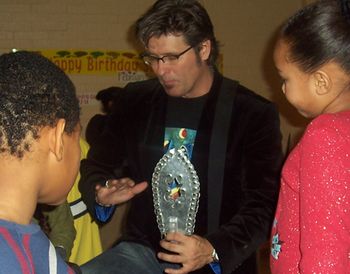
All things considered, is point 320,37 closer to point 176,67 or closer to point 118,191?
point 176,67

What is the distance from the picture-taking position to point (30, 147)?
0.96m

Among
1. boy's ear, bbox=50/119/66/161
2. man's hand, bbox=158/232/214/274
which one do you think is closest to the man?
man's hand, bbox=158/232/214/274

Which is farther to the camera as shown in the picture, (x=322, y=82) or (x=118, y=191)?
(x=118, y=191)

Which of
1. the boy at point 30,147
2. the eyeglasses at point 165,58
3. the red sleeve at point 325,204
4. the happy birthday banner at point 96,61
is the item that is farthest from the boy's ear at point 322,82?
the happy birthday banner at point 96,61

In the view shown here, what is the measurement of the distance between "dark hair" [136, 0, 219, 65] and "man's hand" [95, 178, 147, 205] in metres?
0.54

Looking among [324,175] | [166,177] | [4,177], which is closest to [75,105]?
[4,177]

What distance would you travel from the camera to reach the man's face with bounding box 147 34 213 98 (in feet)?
6.16

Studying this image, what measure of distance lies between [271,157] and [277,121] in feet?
0.47

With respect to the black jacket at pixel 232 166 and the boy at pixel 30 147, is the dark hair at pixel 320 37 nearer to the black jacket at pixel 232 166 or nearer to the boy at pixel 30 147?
the boy at pixel 30 147

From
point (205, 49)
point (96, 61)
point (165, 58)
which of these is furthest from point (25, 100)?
point (96, 61)

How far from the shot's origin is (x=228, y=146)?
1883 millimetres

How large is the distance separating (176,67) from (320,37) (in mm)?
796

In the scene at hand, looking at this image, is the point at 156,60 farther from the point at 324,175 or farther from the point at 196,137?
the point at 324,175

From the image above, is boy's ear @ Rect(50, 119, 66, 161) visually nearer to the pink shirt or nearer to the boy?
the boy
